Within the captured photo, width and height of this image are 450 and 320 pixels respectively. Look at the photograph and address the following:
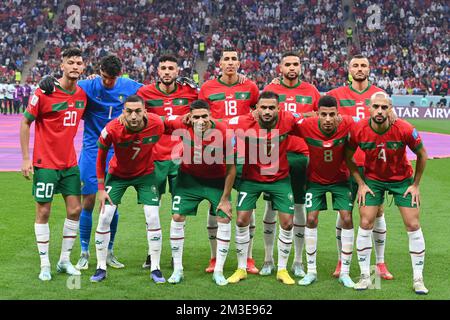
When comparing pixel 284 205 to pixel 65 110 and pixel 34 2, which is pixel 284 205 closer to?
pixel 65 110

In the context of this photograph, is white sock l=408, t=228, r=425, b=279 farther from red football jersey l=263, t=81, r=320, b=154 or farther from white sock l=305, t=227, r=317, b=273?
red football jersey l=263, t=81, r=320, b=154

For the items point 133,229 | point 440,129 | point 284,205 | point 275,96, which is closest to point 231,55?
point 275,96

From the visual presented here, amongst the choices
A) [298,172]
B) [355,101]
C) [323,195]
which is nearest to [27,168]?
[298,172]

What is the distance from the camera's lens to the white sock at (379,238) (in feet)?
30.5

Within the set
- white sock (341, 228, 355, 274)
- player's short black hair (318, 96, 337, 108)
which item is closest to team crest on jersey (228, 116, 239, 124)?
player's short black hair (318, 96, 337, 108)

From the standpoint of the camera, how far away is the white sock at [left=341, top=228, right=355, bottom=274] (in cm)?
877

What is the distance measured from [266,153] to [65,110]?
8.25ft

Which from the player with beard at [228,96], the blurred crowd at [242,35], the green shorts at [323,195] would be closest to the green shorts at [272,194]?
the green shorts at [323,195]

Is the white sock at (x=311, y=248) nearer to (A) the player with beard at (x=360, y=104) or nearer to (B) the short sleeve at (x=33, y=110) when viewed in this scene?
(A) the player with beard at (x=360, y=104)

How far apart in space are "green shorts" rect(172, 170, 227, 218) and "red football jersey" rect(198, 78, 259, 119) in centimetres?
105

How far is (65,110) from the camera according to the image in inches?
357

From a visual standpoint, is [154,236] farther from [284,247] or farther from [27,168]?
[27,168]

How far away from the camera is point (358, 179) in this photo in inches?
339

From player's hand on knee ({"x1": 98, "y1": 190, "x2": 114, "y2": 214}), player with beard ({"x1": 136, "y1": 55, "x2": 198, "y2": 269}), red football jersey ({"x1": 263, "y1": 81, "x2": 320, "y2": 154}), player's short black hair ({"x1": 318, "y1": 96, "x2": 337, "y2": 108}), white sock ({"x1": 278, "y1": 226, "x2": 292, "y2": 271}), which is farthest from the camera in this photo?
player with beard ({"x1": 136, "y1": 55, "x2": 198, "y2": 269})
